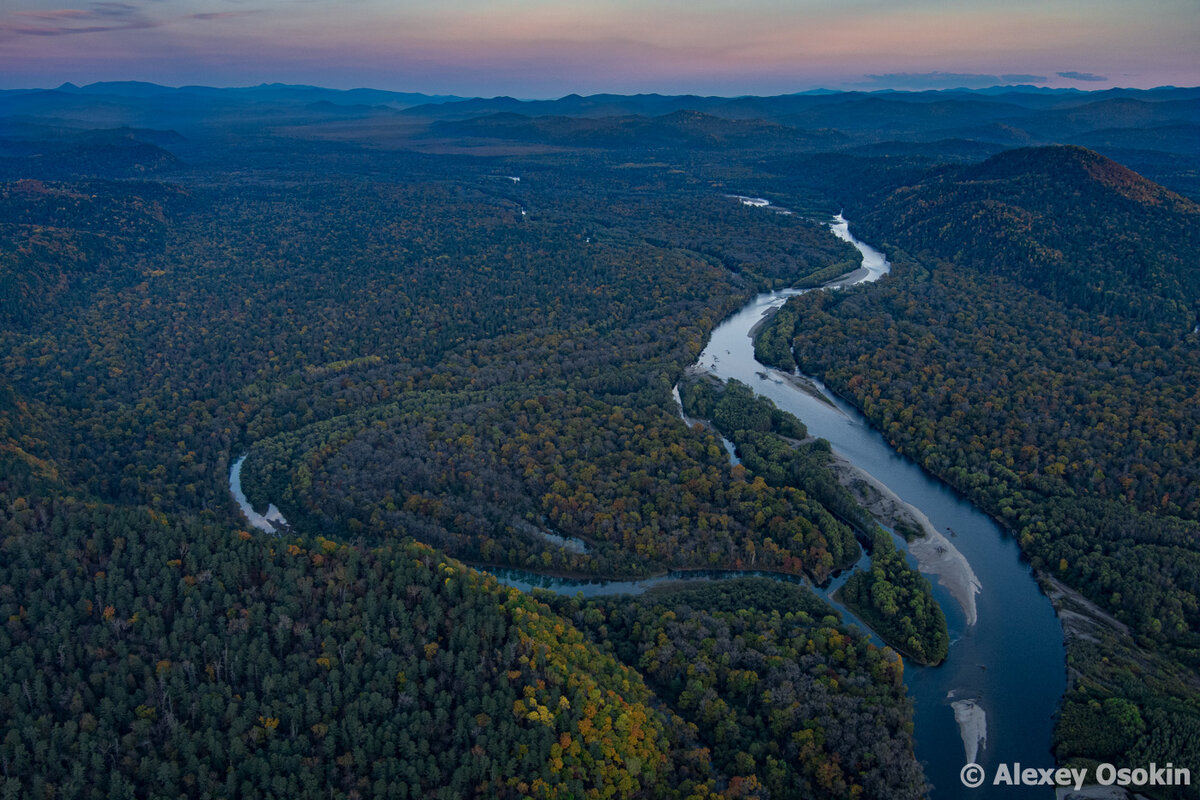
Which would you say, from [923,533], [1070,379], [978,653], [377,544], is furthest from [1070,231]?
[377,544]

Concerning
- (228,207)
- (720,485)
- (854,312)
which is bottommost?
(720,485)

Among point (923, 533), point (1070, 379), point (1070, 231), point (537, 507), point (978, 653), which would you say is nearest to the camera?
point (978, 653)

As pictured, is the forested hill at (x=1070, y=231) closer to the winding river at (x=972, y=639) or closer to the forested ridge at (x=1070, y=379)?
the forested ridge at (x=1070, y=379)

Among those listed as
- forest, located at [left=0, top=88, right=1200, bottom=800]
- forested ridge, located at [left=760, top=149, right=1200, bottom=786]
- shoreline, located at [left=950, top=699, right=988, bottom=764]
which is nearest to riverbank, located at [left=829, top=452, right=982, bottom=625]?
forest, located at [left=0, top=88, right=1200, bottom=800]

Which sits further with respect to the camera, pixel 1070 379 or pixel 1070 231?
pixel 1070 231

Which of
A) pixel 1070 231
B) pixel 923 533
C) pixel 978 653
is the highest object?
pixel 1070 231

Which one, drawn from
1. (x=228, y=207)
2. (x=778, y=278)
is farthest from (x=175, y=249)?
(x=778, y=278)

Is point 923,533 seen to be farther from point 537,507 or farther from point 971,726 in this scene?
point 537,507

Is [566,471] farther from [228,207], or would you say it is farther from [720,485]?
[228,207]

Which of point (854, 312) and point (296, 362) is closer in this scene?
point (296, 362)
